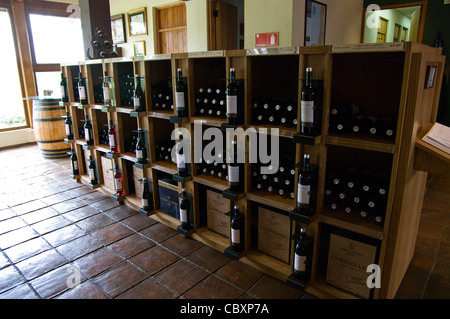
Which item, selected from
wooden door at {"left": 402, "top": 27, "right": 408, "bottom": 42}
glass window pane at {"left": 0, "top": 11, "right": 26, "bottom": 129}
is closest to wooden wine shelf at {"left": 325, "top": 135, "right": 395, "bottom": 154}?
glass window pane at {"left": 0, "top": 11, "right": 26, "bottom": 129}

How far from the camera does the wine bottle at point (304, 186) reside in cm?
191

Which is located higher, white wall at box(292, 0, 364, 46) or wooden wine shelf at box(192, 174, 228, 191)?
white wall at box(292, 0, 364, 46)

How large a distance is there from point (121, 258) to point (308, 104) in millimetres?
1884

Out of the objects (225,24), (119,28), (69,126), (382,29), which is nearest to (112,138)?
(69,126)

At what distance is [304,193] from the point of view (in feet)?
6.32

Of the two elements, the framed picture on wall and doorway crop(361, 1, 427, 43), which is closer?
the framed picture on wall

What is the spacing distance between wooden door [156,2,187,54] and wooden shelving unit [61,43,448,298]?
2.85 meters

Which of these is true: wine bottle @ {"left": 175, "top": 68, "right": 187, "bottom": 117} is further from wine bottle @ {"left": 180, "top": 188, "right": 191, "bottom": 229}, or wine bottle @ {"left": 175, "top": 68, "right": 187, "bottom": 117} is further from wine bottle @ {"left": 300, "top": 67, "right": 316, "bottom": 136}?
wine bottle @ {"left": 300, "top": 67, "right": 316, "bottom": 136}

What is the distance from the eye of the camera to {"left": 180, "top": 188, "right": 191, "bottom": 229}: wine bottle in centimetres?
277

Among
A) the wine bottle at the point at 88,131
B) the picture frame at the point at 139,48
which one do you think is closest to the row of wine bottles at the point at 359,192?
the wine bottle at the point at 88,131

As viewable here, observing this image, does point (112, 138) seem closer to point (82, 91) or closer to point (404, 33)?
point (82, 91)

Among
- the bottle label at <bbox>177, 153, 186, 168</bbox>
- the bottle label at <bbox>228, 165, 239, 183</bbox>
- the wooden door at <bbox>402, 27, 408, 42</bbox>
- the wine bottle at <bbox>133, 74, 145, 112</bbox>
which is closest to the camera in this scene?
the bottle label at <bbox>228, 165, 239, 183</bbox>

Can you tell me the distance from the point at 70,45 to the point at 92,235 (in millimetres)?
5765
